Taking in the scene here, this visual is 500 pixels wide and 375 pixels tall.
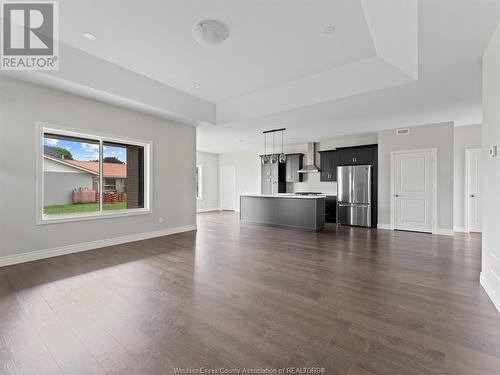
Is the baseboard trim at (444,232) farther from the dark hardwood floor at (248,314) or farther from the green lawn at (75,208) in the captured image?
the green lawn at (75,208)

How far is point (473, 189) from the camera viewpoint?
237 inches

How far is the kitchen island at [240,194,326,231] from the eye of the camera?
5.99m

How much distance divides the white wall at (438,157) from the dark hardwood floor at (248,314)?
2.04 meters

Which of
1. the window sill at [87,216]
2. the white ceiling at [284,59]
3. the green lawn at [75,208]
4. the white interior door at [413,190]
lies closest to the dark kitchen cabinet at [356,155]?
the white interior door at [413,190]

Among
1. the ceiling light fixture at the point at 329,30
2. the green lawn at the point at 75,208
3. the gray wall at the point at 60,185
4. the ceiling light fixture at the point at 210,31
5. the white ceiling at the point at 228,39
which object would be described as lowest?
the green lawn at the point at 75,208

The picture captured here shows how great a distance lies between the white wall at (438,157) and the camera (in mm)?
5645

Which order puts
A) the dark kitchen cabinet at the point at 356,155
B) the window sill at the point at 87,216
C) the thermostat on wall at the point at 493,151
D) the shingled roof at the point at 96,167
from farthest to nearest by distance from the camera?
1. the dark kitchen cabinet at the point at 356,155
2. the shingled roof at the point at 96,167
3. the window sill at the point at 87,216
4. the thermostat on wall at the point at 493,151

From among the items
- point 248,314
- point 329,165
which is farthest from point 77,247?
point 329,165

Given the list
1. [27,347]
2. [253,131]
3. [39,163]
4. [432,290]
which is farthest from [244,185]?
[27,347]

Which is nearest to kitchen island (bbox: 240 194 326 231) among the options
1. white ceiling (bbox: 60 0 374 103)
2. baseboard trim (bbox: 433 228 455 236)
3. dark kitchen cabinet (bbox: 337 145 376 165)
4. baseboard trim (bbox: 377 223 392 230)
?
dark kitchen cabinet (bbox: 337 145 376 165)

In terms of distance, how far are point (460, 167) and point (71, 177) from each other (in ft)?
29.0

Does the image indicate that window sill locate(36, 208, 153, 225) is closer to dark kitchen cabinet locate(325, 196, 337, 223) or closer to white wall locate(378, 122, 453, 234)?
dark kitchen cabinet locate(325, 196, 337, 223)

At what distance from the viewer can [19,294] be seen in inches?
99.5

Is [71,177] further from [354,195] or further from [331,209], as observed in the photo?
[354,195]
